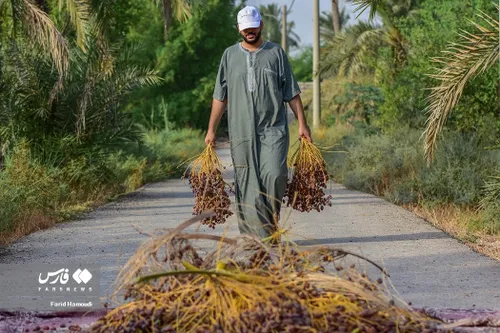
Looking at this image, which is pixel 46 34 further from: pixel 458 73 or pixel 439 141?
pixel 439 141

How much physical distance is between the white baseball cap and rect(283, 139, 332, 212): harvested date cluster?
47.6 inches

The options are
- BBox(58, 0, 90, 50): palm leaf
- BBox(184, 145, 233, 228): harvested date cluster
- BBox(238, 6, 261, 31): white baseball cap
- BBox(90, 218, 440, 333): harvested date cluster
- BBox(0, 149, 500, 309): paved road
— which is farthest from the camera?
BBox(58, 0, 90, 50): palm leaf

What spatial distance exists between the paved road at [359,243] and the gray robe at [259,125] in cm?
65

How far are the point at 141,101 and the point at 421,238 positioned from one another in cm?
3989

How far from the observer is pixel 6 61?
56.0ft

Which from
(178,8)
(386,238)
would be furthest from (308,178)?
(178,8)

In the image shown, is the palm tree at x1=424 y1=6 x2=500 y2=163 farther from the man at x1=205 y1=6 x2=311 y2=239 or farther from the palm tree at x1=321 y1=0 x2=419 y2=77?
the palm tree at x1=321 y1=0 x2=419 y2=77

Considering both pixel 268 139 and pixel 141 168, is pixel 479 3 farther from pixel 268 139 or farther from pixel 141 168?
pixel 268 139

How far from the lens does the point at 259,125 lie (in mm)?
9938

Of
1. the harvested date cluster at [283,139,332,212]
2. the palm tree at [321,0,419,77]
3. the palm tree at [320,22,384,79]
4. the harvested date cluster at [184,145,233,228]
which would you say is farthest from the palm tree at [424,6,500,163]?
the palm tree at [320,22,384,79]

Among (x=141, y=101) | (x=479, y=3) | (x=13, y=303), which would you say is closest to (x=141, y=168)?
(x=479, y=3)

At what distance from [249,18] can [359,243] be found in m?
3.02

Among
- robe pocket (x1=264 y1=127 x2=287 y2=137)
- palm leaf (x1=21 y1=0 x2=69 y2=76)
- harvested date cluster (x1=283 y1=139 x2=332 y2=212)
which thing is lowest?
harvested date cluster (x1=283 y1=139 x2=332 y2=212)

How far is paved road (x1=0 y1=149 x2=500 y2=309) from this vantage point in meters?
8.65
